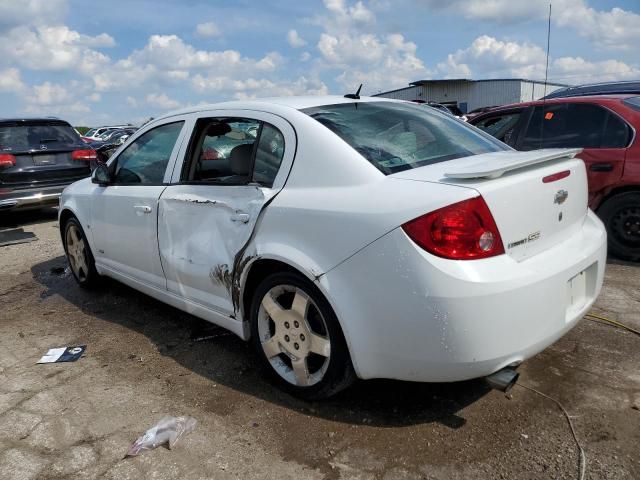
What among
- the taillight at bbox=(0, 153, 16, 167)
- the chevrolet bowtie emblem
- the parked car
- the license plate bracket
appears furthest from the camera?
the license plate bracket

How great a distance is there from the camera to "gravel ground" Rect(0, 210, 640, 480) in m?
2.40

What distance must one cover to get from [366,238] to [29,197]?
741cm

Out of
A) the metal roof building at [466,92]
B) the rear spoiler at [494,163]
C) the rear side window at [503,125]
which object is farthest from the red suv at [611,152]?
the metal roof building at [466,92]

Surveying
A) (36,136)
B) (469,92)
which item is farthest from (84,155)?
(469,92)

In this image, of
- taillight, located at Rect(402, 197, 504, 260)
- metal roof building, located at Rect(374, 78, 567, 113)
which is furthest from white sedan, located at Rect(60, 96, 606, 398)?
metal roof building, located at Rect(374, 78, 567, 113)

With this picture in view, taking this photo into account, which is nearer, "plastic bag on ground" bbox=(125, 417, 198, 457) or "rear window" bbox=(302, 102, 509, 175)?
"plastic bag on ground" bbox=(125, 417, 198, 457)

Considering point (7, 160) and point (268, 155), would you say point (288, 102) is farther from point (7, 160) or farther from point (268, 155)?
point (7, 160)

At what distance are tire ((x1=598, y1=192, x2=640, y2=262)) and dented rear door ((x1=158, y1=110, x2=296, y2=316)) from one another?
3.77 m

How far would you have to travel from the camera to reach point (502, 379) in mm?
2383

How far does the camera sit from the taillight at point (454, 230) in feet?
7.38

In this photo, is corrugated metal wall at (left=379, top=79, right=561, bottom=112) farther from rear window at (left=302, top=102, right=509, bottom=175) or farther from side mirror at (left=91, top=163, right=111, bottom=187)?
rear window at (left=302, top=102, right=509, bottom=175)

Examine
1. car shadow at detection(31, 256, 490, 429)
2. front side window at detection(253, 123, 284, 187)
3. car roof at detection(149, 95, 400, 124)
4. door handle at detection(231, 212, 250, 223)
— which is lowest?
car shadow at detection(31, 256, 490, 429)

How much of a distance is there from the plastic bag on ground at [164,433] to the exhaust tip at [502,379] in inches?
58.6

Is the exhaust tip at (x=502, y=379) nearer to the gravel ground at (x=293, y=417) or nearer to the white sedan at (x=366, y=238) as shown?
the white sedan at (x=366, y=238)
